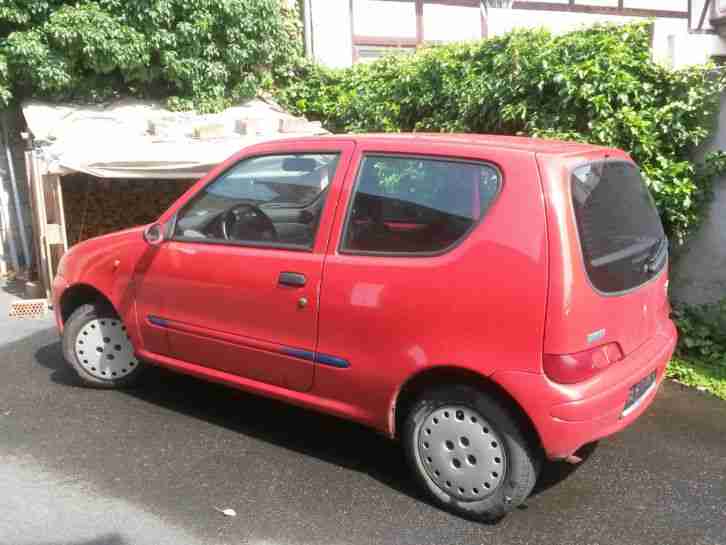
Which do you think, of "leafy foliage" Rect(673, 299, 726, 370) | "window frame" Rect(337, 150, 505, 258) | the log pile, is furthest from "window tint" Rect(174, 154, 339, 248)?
the log pile

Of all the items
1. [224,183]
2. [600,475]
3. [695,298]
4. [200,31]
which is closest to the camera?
[600,475]

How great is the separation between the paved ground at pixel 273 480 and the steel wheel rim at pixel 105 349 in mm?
189

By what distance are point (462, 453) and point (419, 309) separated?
0.73 metres

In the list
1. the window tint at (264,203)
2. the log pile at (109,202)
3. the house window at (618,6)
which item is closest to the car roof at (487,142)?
the window tint at (264,203)

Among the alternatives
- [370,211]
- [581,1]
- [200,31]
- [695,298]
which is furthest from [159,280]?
[581,1]

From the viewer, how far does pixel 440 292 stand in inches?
124

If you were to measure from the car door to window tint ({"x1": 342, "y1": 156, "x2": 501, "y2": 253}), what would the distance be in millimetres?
172

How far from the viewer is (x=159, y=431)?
4250mm

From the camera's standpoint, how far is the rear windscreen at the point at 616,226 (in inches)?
120

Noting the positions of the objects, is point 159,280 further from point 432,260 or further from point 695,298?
point 695,298

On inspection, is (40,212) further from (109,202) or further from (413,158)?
(413,158)

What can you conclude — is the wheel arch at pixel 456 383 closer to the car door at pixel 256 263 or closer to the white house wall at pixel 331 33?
the car door at pixel 256 263

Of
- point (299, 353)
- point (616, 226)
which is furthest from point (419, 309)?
point (616, 226)

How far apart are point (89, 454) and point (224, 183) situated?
5.90ft
